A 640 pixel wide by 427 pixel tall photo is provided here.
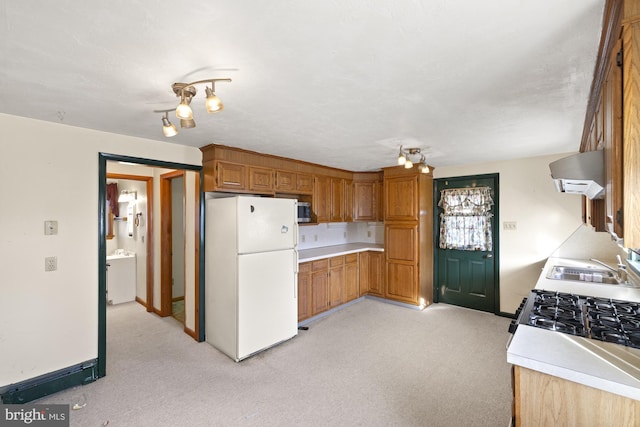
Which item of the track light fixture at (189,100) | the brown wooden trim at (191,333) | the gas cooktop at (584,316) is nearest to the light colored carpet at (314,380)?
the brown wooden trim at (191,333)

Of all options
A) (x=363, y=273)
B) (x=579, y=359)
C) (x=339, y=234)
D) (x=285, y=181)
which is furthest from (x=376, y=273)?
(x=579, y=359)

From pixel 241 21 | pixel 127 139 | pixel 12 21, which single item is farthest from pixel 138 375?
pixel 241 21

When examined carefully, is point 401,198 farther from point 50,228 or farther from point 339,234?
point 50,228

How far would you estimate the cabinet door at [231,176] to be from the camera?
307cm

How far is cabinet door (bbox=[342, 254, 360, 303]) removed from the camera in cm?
445

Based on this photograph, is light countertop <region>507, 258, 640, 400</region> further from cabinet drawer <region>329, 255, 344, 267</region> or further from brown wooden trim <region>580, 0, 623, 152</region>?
cabinet drawer <region>329, 255, 344, 267</region>

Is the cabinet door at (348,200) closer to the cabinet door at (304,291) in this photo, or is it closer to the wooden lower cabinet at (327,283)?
the wooden lower cabinet at (327,283)

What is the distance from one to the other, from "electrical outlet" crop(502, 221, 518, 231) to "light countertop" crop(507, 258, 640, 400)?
2.85m

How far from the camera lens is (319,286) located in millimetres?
3998

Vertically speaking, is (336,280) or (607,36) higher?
(607,36)

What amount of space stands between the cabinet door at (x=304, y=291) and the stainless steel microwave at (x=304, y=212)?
64cm

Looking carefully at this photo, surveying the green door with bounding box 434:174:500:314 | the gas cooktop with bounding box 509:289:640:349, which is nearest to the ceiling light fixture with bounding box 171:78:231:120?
the gas cooktop with bounding box 509:289:640:349

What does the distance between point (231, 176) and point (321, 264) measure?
172cm

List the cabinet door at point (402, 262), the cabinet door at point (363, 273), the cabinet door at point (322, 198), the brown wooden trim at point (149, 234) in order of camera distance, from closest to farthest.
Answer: the brown wooden trim at point (149, 234), the cabinet door at point (322, 198), the cabinet door at point (402, 262), the cabinet door at point (363, 273)
